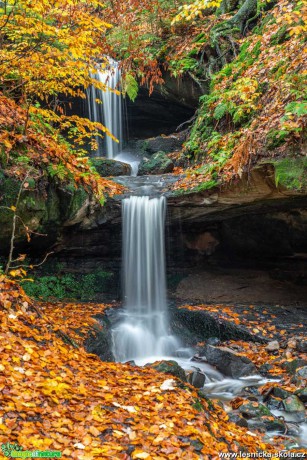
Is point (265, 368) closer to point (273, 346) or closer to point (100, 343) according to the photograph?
point (273, 346)

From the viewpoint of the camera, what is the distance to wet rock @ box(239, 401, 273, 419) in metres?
5.15

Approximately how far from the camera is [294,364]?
6.68 metres

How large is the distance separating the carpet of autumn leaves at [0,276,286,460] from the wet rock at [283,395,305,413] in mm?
1197

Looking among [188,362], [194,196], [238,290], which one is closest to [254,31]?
[194,196]

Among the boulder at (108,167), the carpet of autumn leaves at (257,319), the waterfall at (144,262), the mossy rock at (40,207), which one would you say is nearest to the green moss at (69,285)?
the waterfall at (144,262)

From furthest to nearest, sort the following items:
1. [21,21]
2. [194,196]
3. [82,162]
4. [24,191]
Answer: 1. [194,196]
2. [82,162]
3. [24,191]
4. [21,21]

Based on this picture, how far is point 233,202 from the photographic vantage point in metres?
8.77

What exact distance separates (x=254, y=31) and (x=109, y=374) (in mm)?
11210

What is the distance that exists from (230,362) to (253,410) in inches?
68.8

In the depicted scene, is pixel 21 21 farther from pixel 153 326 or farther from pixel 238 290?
pixel 238 290

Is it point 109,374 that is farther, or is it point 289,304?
point 289,304

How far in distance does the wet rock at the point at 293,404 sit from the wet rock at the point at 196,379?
1.39 meters

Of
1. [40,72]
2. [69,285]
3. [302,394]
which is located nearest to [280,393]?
[302,394]

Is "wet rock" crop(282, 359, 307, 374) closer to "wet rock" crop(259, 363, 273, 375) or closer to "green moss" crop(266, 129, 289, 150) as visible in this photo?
"wet rock" crop(259, 363, 273, 375)
